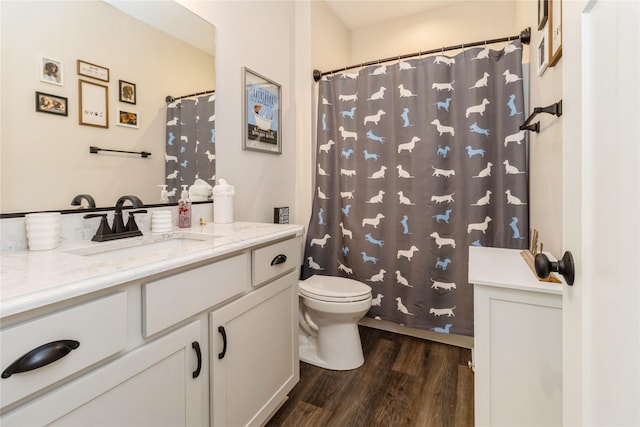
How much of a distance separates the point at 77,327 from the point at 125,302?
0.11m

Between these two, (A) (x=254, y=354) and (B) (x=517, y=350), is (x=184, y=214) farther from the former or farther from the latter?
(B) (x=517, y=350)

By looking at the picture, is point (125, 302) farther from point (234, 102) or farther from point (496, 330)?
point (234, 102)

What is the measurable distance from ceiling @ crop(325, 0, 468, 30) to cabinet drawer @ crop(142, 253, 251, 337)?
246 centimetres

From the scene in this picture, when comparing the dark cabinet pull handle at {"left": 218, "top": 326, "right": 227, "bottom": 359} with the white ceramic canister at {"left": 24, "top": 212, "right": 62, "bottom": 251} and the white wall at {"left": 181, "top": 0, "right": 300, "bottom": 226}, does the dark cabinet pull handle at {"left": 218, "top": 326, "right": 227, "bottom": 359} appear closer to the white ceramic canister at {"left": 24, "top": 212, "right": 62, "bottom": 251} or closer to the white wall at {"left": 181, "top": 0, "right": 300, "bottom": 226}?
the white ceramic canister at {"left": 24, "top": 212, "right": 62, "bottom": 251}

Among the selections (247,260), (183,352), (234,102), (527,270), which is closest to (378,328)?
(527,270)

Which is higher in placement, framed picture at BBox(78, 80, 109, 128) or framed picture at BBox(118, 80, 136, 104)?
framed picture at BBox(118, 80, 136, 104)

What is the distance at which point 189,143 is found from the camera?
1.54m

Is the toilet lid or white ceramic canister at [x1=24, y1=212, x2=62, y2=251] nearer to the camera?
white ceramic canister at [x1=24, y1=212, x2=62, y2=251]

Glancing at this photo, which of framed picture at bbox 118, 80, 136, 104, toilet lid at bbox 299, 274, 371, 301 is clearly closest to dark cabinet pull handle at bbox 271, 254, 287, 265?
toilet lid at bbox 299, 274, 371, 301

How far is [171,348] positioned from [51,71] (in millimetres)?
1000

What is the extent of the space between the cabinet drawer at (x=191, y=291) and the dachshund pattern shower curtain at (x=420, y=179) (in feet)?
4.06

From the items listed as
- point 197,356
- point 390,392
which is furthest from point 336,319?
point 197,356

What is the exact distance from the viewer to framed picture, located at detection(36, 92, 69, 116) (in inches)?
40.1

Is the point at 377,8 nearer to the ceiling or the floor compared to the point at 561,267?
nearer to the ceiling
